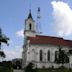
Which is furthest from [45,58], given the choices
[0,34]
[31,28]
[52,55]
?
[0,34]

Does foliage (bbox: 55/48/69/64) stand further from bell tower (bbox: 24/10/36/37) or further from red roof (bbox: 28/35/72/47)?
bell tower (bbox: 24/10/36/37)

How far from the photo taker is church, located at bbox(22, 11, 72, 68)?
4152 inches

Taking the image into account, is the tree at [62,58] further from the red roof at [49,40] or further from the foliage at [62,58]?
the red roof at [49,40]

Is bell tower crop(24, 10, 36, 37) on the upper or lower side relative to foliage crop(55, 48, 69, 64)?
upper

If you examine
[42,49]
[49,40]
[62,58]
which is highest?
[49,40]

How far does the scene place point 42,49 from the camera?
107m

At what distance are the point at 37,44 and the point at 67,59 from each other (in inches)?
440

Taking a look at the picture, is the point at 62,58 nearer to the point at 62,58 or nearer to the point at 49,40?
the point at 62,58

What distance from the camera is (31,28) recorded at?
4407 inches

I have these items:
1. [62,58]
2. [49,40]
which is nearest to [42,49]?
[49,40]

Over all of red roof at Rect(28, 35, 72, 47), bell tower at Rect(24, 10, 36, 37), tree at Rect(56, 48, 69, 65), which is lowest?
tree at Rect(56, 48, 69, 65)

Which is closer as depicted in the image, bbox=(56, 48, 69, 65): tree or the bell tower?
bbox=(56, 48, 69, 65): tree

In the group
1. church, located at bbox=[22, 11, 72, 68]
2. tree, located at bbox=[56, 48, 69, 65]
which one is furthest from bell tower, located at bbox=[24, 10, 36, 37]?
tree, located at bbox=[56, 48, 69, 65]

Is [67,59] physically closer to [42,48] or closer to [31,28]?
[42,48]
